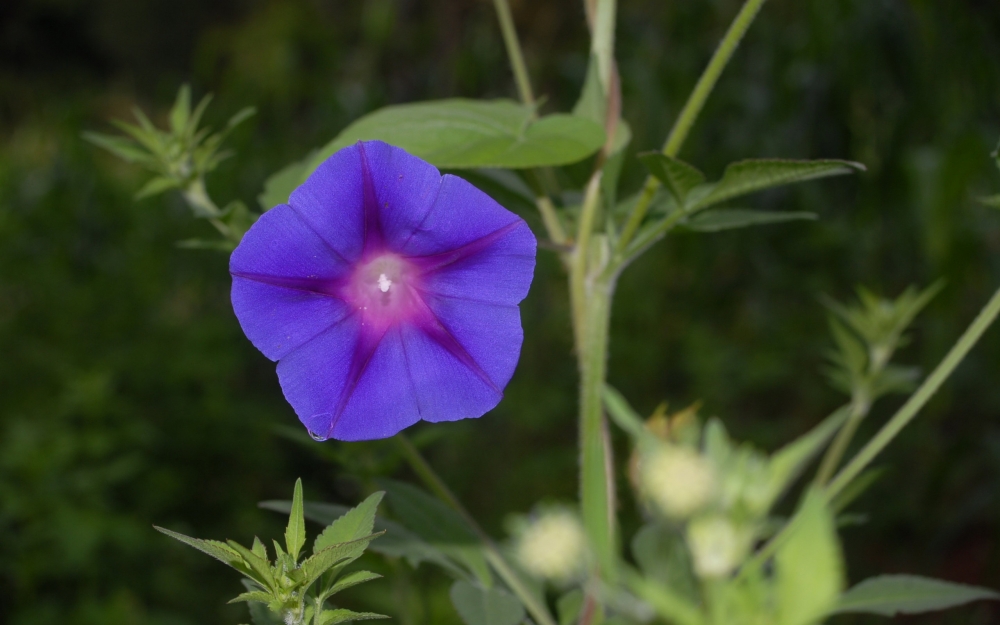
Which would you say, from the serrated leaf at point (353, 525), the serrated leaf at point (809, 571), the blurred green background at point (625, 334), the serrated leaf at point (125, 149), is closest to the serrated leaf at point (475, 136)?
the serrated leaf at point (125, 149)

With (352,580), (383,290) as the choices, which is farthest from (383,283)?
(352,580)

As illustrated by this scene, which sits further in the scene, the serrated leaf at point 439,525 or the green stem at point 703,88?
the serrated leaf at point 439,525

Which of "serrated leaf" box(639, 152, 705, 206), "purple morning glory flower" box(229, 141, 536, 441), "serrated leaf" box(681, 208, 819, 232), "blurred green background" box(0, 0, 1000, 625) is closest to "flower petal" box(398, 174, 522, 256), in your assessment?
"purple morning glory flower" box(229, 141, 536, 441)

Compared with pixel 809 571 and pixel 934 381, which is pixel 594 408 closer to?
pixel 934 381

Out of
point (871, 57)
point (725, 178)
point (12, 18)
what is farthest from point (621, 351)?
point (12, 18)

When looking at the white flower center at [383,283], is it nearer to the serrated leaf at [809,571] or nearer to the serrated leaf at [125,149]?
the serrated leaf at [125,149]

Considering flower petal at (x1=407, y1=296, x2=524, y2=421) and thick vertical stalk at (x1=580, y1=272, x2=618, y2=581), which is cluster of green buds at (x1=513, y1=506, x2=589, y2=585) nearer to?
thick vertical stalk at (x1=580, y1=272, x2=618, y2=581)
